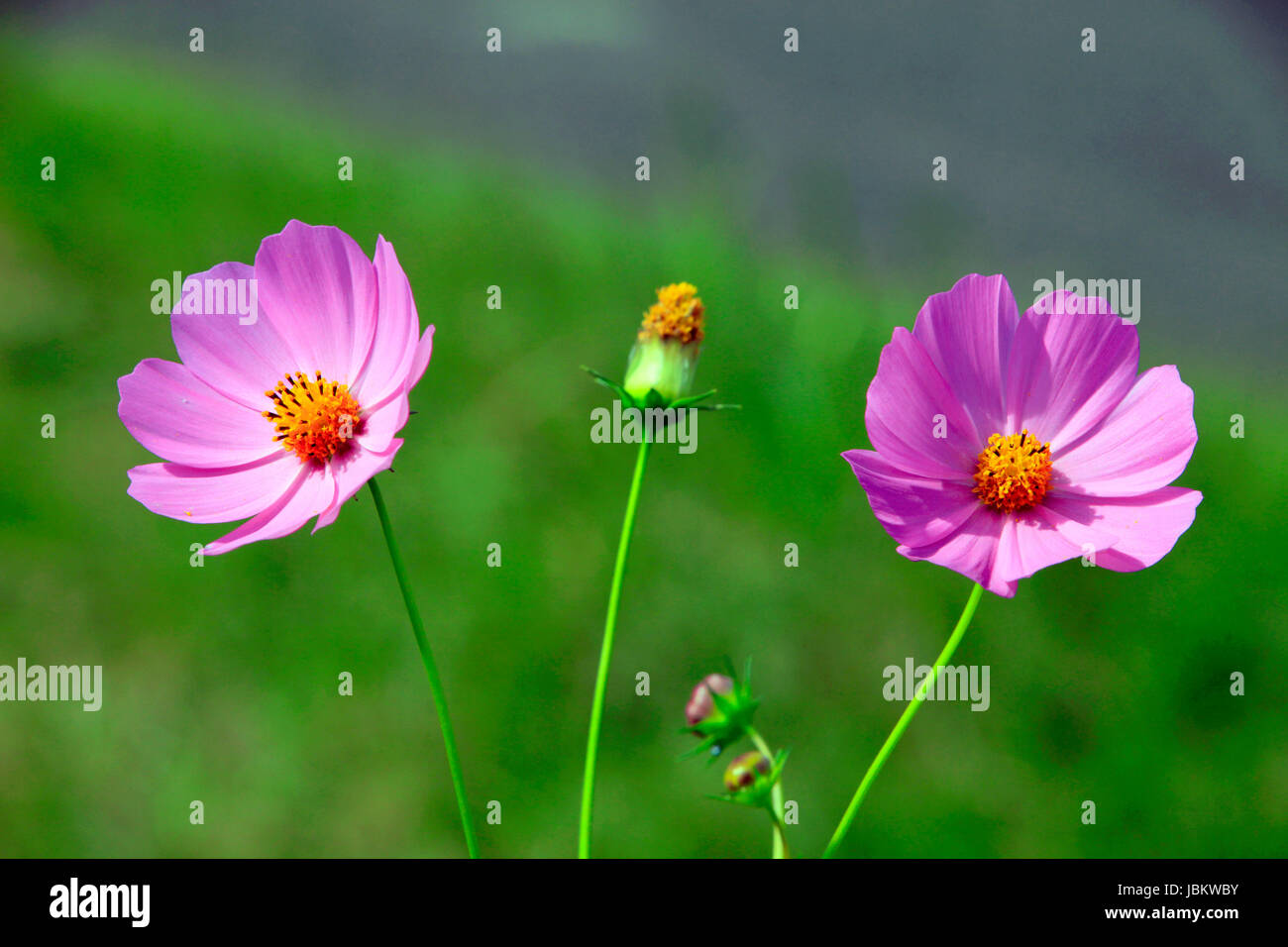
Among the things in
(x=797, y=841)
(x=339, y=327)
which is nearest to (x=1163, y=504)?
(x=339, y=327)

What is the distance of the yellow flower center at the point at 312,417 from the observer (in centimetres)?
59

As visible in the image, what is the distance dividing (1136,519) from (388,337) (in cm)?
43

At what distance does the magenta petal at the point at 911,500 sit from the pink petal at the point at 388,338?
0.25 m

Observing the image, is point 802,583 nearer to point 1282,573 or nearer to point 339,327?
point 1282,573

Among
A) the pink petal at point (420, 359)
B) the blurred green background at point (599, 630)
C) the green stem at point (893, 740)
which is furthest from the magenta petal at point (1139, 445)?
the blurred green background at point (599, 630)

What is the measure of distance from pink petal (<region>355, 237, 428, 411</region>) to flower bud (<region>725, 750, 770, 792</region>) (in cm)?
25

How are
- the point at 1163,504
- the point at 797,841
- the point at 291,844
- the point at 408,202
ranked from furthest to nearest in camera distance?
the point at 408,202
the point at 291,844
the point at 797,841
the point at 1163,504

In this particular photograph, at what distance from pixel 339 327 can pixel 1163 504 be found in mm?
487

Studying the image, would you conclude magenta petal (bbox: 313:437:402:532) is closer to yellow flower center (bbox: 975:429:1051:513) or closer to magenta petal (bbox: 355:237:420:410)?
magenta petal (bbox: 355:237:420:410)

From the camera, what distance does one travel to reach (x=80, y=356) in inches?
75.1

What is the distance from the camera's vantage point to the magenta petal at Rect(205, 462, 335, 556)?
0.52 meters

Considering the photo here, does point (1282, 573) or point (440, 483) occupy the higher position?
point (440, 483)

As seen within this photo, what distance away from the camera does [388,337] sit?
0.58m

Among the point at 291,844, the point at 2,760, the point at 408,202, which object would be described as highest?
the point at 408,202
